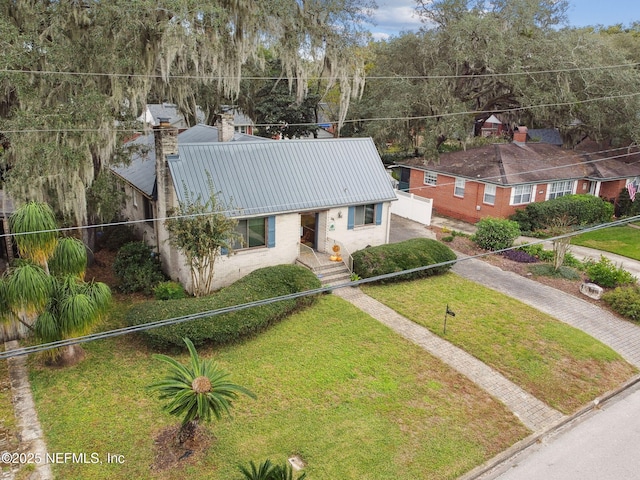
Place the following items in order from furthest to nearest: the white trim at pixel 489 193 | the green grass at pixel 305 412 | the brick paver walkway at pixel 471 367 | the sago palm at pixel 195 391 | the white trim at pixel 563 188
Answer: the white trim at pixel 563 188
the white trim at pixel 489 193
the brick paver walkway at pixel 471 367
the green grass at pixel 305 412
the sago palm at pixel 195 391

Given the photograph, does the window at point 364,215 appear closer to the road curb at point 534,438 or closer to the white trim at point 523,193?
the white trim at point 523,193

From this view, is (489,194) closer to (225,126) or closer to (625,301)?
(625,301)

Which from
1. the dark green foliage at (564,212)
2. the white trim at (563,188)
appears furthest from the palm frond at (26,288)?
the white trim at (563,188)

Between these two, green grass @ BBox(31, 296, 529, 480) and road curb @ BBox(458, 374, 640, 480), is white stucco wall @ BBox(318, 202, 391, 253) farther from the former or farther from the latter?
road curb @ BBox(458, 374, 640, 480)

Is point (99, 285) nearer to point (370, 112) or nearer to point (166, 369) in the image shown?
point (166, 369)

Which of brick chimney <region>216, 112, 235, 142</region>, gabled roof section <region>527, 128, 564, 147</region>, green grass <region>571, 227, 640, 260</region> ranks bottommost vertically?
green grass <region>571, 227, 640, 260</region>

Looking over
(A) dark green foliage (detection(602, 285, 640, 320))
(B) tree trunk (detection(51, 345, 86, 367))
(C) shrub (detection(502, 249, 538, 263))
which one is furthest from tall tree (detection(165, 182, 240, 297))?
(A) dark green foliage (detection(602, 285, 640, 320))
